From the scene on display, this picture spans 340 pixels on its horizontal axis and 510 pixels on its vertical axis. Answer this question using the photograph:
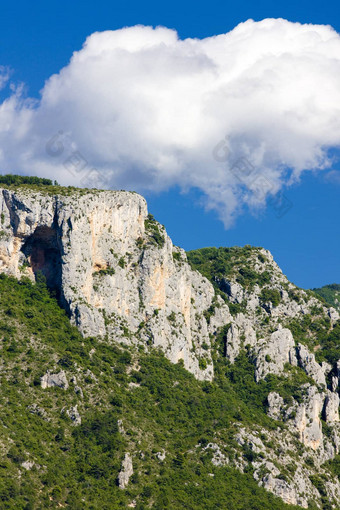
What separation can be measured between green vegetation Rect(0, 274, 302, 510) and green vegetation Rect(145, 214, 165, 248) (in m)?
22.6

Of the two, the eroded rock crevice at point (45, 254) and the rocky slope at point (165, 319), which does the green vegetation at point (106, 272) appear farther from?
the eroded rock crevice at point (45, 254)

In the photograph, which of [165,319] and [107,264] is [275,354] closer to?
[165,319]

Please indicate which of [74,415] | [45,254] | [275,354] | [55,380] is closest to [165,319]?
[45,254]

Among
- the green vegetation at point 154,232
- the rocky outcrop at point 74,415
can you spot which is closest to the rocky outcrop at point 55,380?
the rocky outcrop at point 74,415

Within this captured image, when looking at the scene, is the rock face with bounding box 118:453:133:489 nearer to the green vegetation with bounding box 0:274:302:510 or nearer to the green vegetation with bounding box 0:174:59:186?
the green vegetation with bounding box 0:274:302:510

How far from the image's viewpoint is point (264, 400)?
178125 mm

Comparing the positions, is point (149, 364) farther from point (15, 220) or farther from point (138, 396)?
point (15, 220)

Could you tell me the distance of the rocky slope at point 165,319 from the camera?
16350cm

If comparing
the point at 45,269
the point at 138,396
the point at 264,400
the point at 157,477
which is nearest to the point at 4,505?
the point at 157,477

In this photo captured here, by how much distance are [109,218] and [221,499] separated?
5742cm

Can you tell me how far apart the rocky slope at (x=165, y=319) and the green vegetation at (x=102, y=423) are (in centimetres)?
284

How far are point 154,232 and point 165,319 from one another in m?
17.9

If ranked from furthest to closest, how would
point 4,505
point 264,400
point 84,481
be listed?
point 264,400
point 84,481
point 4,505

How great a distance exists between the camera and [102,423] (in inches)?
5753
